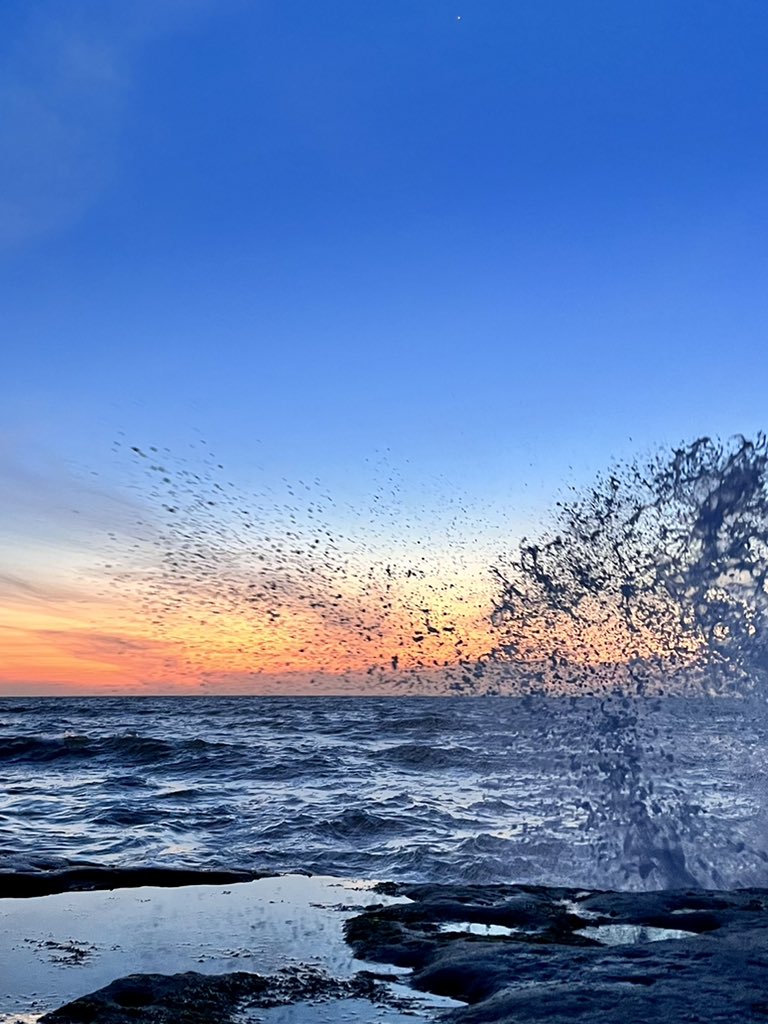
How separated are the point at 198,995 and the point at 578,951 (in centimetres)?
243

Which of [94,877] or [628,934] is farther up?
[628,934]

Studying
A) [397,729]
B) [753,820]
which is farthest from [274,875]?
[397,729]

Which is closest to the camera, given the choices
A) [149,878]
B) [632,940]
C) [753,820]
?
[632,940]

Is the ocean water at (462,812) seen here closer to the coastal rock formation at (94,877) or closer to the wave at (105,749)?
the coastal rock formation at (94,877)

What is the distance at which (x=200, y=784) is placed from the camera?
55.9 ft

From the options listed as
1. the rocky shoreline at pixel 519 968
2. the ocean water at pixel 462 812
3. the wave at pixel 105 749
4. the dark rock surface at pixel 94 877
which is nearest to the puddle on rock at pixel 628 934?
the rocky shoreline at pixel 519 968

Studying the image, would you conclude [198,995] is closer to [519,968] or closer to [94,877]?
[519,968]

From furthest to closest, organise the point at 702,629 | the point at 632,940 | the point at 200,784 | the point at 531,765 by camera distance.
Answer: the point at 531,765 < the point at 200,784 < the point at 702,629 < the point at 632,940

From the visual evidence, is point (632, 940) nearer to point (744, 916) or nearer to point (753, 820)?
point (744, 916)

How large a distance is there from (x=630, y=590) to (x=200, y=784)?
965 centimetres

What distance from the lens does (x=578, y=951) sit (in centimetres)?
562

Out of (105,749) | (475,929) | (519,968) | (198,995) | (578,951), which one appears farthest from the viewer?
(105,749)

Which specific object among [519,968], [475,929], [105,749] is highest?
[519,968]

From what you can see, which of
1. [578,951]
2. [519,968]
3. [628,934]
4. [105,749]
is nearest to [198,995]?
[519,968]
